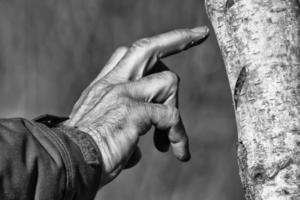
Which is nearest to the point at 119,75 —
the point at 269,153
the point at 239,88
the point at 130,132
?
A: the point at 130,132

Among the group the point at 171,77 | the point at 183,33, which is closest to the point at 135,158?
the point at 171,77

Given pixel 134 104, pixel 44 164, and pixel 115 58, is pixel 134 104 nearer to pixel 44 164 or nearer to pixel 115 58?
pixel 115 58

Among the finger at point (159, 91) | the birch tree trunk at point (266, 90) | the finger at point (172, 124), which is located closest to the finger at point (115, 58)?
the finger at point (159, 91)

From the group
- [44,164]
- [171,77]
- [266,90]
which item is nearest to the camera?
[44,164]

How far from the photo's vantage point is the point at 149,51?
233 cm

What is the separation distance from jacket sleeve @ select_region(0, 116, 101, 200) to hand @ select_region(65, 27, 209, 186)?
0.13 metres

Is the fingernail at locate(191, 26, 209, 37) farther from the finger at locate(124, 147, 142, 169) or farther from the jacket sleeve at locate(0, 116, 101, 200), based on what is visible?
the jacket sleeve at locate(0, 116, 101, 200)

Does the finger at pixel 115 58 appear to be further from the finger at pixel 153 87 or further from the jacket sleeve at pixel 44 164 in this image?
the jacket sleeve at pixel 44 164

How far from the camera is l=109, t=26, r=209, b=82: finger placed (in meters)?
2.33

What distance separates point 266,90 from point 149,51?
0.59 meters

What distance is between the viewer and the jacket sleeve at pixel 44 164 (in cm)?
163

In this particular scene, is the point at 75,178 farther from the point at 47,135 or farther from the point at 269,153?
the point at 269,153

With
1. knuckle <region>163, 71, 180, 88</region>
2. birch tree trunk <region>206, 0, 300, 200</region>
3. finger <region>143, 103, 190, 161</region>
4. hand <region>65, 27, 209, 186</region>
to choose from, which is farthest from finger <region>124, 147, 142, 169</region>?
birch tree trunk <region>206, 0, 300, 200</region>

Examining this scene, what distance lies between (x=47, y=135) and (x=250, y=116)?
21.4 inches
